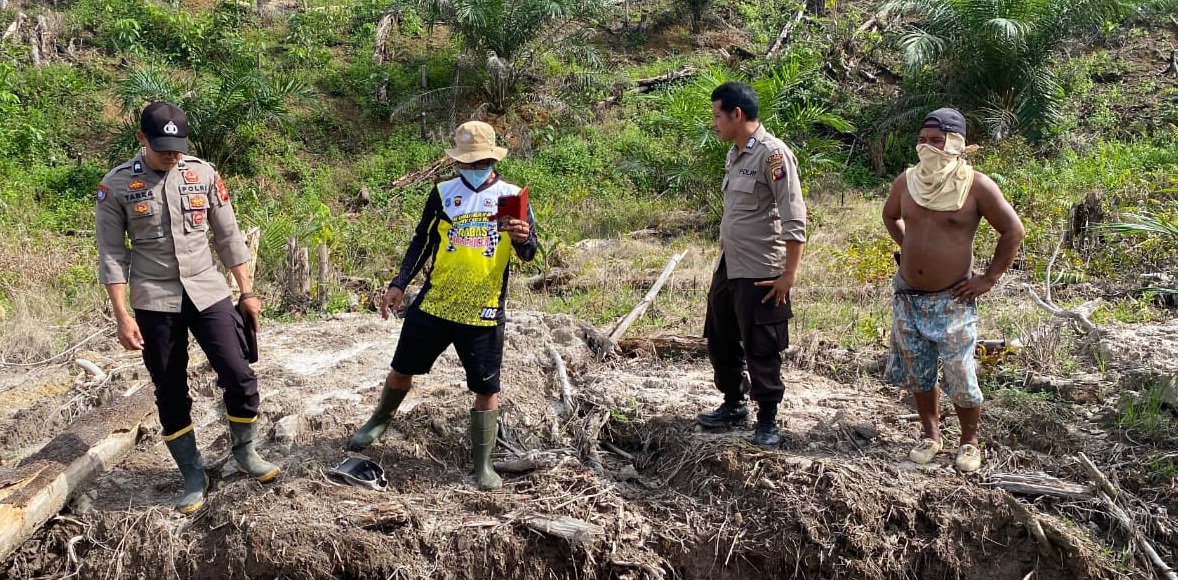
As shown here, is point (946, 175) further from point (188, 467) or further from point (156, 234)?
point (188, 467)

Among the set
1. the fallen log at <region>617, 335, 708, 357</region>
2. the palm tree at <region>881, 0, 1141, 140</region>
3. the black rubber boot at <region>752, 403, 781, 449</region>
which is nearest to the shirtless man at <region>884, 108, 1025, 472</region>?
the black rubber boot at <region>752, 403, 781, 449</region>

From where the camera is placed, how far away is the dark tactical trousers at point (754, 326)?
3873 millimetres

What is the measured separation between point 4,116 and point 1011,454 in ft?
42.9

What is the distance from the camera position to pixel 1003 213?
3.54 meters

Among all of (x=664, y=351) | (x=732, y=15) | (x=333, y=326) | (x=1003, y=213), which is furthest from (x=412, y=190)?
(x=1003, y=213)

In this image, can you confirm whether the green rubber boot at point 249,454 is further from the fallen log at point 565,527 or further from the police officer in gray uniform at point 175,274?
the fallen log at point 565,527

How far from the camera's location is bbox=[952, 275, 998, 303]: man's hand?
3.60 m

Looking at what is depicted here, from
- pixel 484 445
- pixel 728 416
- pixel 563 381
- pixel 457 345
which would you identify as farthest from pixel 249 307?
pixel 728 416

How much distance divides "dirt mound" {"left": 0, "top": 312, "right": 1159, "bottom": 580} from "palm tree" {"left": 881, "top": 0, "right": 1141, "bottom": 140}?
9.03m

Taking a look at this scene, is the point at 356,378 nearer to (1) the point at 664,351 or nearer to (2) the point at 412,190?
(1) the point at 664,351

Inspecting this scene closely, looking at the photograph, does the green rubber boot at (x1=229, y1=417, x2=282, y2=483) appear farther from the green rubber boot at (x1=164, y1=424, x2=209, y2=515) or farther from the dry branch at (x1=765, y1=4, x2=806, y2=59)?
the dry branch at (x1=765, y1=4, x2=806, y2=59)

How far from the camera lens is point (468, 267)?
3.55 metres

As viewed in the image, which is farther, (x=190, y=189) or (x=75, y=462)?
(x=75, y=462)

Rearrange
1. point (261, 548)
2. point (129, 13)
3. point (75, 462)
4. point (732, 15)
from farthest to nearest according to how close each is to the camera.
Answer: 1. point (732, 15)
2. point (129, 13)
3. point (75, 462)
4. point (261, 548)
